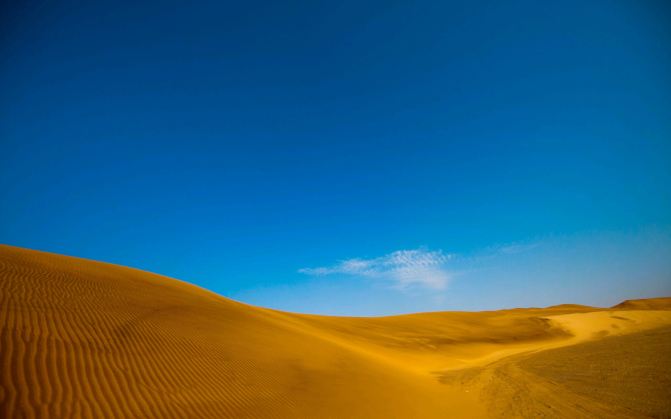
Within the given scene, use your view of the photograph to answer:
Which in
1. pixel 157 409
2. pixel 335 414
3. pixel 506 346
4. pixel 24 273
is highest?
pixel 24 273

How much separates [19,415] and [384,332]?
91.5 feet

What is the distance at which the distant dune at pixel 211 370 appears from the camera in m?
6.13

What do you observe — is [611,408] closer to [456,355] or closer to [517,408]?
[517,408]

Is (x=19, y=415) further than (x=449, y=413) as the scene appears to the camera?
No

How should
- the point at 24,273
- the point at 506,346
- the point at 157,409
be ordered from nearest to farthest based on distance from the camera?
the point at 157,409 < the point at 24,273 < the point at 506,346

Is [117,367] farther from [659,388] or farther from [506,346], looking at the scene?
[506,346]

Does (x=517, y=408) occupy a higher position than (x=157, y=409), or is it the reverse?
(x=157, y=409)

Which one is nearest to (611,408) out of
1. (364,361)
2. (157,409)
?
(364,361)

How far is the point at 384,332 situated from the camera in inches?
1158

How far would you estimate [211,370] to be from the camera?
27.5ft

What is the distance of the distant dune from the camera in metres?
6.13

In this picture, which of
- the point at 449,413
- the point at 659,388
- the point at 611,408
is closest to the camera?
the point at 611,408

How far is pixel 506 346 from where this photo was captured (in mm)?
27688

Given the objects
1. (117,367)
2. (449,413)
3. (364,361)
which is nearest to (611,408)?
(449,413)
